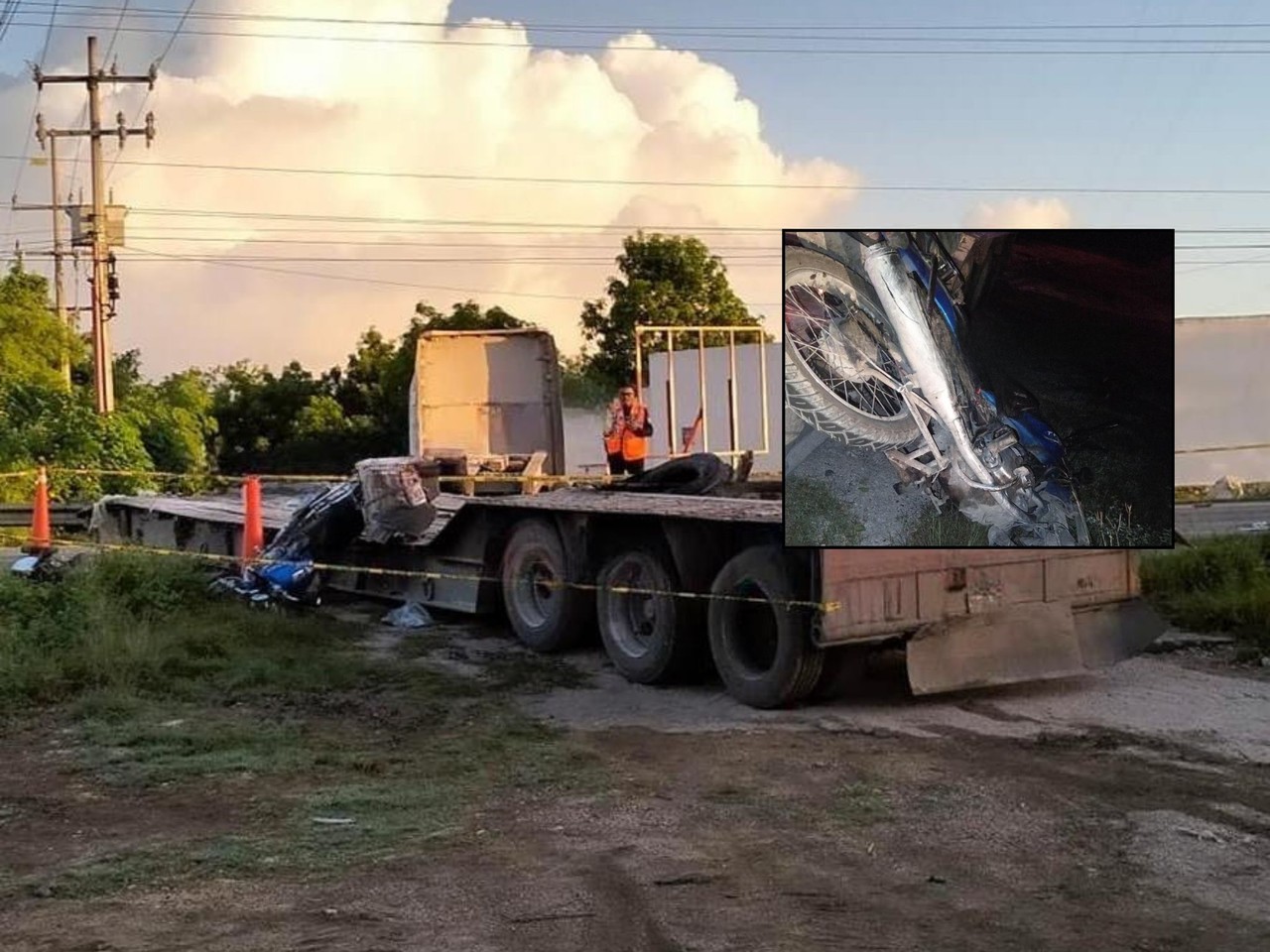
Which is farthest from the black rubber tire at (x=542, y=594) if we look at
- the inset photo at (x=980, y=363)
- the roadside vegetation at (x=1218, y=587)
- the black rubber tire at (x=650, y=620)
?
the roadside vegetation at (x=1218, y=587)

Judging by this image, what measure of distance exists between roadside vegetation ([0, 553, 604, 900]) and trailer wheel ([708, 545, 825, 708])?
136 cm

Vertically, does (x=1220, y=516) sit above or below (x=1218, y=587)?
above

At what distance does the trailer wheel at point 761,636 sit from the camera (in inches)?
336

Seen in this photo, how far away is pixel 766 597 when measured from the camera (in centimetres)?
870

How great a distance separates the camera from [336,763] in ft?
24.3

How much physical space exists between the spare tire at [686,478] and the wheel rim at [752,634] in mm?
1576

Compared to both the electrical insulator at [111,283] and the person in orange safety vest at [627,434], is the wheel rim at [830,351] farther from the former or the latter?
the electrical insulator at [111,283]

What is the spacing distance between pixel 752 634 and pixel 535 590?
8.41ft

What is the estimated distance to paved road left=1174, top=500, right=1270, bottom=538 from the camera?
56.8 ft

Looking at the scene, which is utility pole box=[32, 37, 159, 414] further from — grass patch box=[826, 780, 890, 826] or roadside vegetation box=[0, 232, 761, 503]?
grass patch box=[826, 780, 890, 826]

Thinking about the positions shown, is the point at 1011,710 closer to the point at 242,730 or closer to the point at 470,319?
the point at 242,730

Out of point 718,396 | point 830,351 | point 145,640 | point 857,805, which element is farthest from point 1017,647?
point 718,396

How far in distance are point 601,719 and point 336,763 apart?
1885mm

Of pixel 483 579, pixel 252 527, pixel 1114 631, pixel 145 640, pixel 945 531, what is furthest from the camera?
pixel 252 527
